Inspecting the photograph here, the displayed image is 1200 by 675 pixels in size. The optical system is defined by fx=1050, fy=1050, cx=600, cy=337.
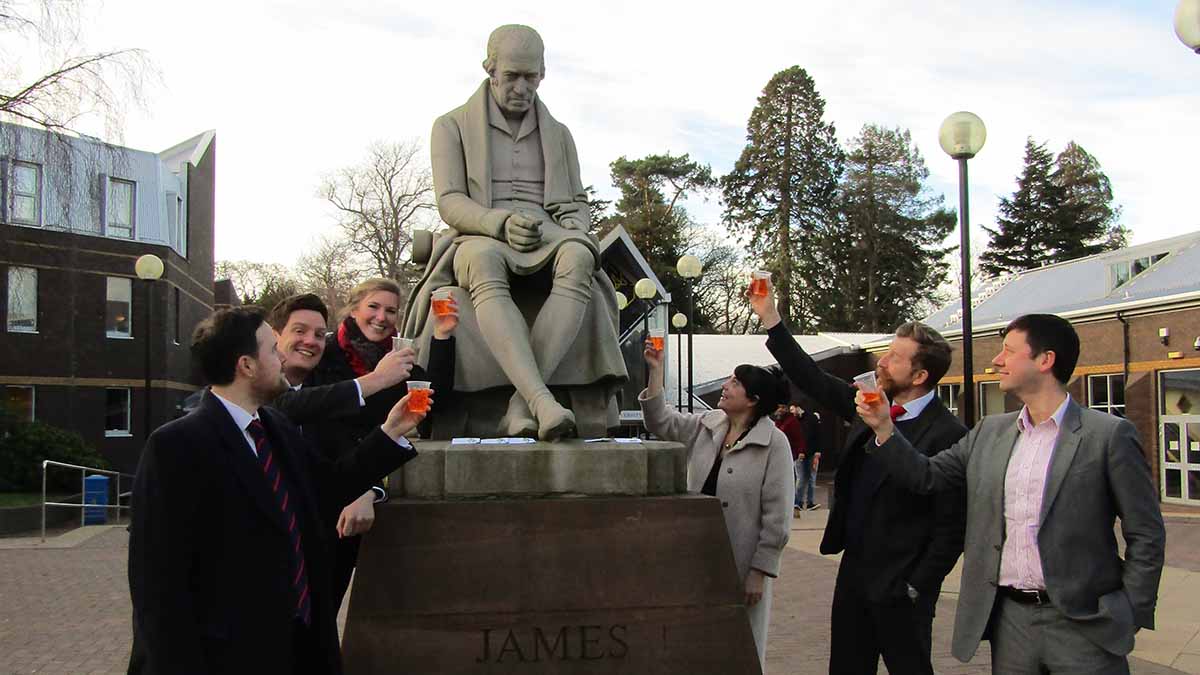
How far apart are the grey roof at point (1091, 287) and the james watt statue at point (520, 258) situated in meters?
19.1

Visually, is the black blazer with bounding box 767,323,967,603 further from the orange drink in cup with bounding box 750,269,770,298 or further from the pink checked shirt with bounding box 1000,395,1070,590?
the orange drink in cup with bounding box 750,269,770,298

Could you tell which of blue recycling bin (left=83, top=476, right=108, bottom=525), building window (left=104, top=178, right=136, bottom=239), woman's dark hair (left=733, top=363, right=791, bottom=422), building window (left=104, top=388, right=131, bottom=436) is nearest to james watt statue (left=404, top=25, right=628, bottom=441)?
woman's dark hair (left=733, top=363, right=791, bottom=422)

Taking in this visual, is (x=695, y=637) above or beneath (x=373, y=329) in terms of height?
beneath

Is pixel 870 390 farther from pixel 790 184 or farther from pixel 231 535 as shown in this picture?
pixel 790 184

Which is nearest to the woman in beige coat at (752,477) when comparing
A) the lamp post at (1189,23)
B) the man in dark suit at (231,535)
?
the man in dark suit at (231,535)

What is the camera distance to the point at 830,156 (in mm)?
50188

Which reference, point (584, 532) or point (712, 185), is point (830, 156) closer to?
point (712, 185)

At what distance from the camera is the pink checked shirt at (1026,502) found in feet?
11.5

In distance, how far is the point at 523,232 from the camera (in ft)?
17.1

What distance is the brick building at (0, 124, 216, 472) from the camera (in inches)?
1133

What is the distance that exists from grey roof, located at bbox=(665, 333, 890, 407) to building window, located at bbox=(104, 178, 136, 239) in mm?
17478

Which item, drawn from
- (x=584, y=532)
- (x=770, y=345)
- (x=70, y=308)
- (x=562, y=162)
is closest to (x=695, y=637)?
(x=584, y=532)

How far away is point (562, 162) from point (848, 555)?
Answer: 2689 mm

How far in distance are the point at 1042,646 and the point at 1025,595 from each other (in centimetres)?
17
